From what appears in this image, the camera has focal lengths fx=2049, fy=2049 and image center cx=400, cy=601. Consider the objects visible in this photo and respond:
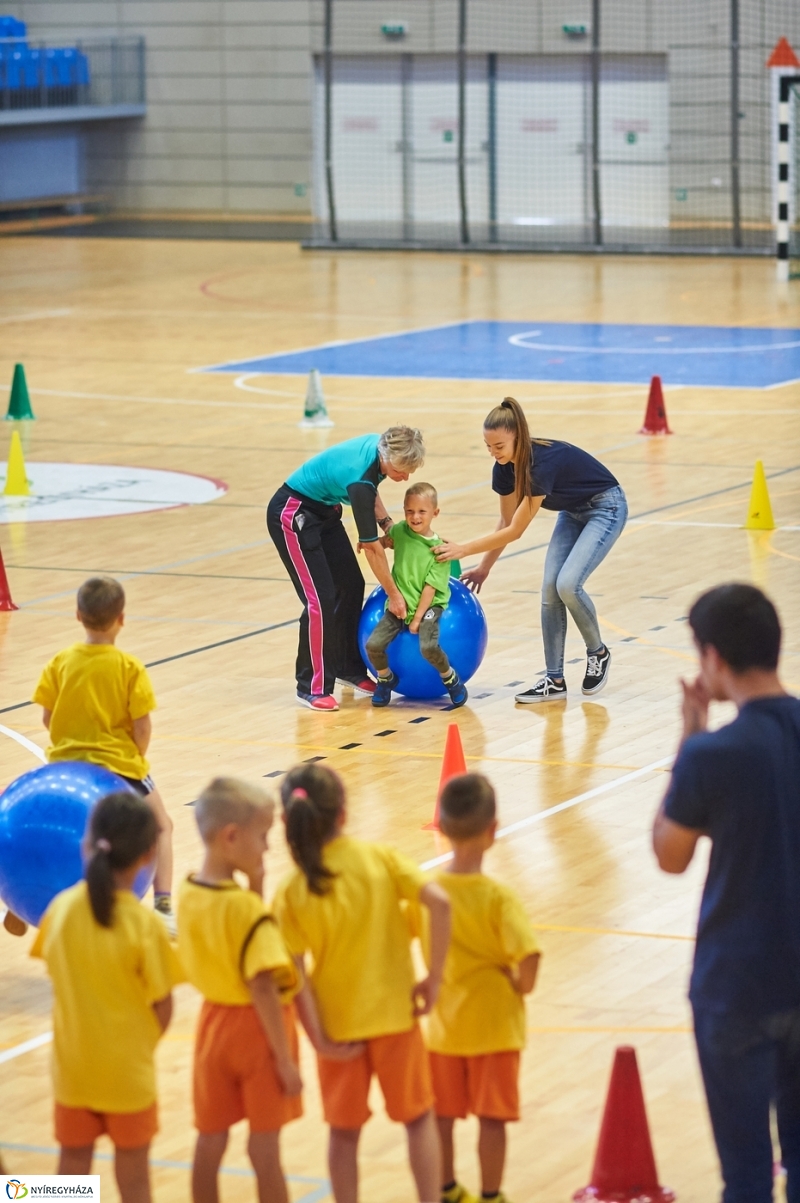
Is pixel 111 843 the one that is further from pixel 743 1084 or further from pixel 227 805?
pixel 743 1084

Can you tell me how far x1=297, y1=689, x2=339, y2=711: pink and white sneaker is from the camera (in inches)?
445

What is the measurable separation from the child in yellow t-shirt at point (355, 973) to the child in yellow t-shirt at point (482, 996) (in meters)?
0.16

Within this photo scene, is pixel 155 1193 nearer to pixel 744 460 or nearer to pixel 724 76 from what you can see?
pixel 744 460

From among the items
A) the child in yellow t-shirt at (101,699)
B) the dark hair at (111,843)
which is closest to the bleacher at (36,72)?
the child in yellow t-shirt at (101,699)

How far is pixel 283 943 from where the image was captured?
513 centimetres

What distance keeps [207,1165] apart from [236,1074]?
273 millimetres

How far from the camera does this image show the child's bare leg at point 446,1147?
18.0 ft

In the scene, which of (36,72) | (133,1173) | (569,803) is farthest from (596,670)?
(36,72)

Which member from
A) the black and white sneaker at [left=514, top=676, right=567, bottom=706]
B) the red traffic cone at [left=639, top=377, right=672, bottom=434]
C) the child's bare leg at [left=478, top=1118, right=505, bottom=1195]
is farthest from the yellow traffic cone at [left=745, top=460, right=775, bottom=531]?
the child's bare leg at [left=478, top=1118, right=505, bottom=1195]

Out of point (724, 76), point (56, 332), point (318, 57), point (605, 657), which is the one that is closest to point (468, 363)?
point (56, 332)

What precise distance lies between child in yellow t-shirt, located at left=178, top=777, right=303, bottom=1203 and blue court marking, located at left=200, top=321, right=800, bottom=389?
1864 centimetres

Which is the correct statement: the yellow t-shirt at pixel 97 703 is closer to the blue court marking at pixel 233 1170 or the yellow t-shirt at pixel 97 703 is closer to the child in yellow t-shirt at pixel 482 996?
the blue court marking at pixel 233 1170

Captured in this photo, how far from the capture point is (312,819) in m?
5.21

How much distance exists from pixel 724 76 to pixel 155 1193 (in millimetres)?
38139
